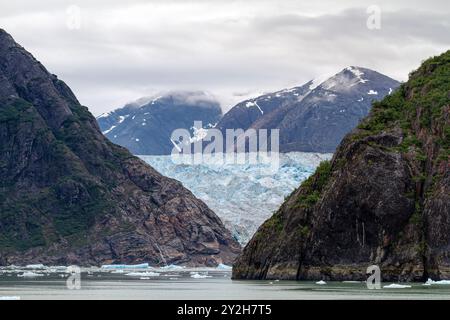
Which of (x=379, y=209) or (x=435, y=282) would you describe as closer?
(x=435, y=282)

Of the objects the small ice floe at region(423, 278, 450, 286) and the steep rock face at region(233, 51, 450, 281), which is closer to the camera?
the small ice floe at region(423, 278, 450, 286)

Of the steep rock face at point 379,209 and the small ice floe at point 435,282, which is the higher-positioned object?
the steep rock face at point 379,209

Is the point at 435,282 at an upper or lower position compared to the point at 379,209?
lower

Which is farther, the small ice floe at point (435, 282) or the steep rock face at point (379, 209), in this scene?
the steep rock face at point (379, 209)

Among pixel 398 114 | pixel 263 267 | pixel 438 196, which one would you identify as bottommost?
pixel 263 267

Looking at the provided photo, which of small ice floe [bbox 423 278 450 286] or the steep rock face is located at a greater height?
the steep rock face
